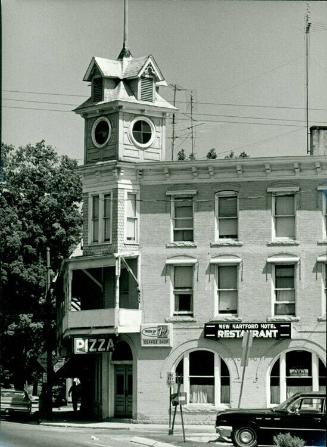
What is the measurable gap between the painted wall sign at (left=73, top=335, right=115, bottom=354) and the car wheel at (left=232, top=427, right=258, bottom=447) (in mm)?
9819

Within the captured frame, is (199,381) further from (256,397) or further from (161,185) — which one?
(161,185)

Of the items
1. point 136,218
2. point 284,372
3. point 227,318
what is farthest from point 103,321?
point 284,372

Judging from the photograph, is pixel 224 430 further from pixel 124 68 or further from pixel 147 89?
pixel 124 68

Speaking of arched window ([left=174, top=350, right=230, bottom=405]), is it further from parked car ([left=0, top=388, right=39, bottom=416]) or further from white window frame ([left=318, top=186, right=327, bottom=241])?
parked car ([left=0, top=388, right=39, bottom=416])

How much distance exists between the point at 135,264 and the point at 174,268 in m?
1.48

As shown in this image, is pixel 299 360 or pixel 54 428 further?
pixel 54 428

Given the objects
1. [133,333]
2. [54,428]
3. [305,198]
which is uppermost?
[305,198]

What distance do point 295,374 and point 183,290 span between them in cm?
460

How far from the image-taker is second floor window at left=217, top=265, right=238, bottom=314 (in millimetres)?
34406

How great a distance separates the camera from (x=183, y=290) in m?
35.9

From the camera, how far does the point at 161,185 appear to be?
3681 cm

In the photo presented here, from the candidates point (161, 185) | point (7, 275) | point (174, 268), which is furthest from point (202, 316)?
point (7, 275)

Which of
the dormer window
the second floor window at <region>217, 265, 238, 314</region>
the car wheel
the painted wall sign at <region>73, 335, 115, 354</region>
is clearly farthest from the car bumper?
the dormer window

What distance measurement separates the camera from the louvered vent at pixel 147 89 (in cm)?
3631
